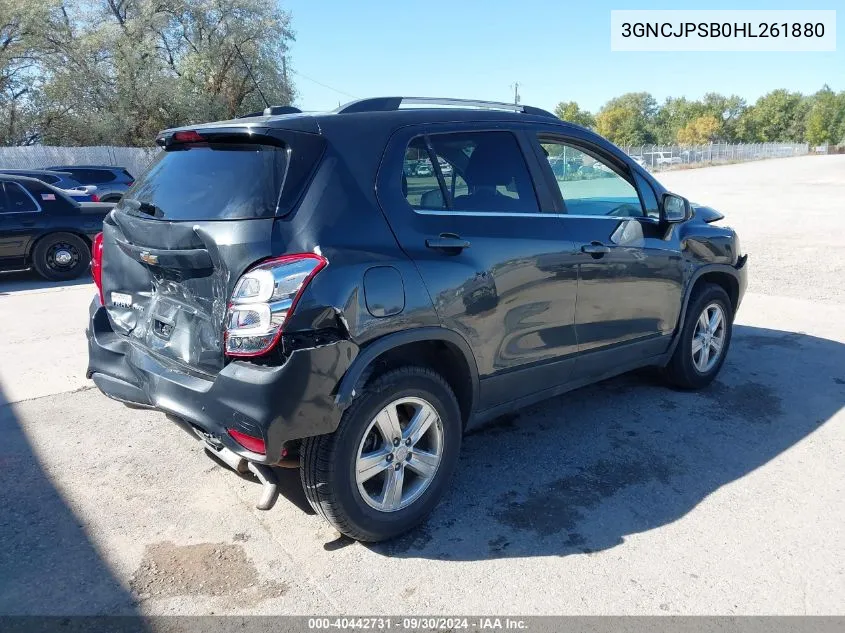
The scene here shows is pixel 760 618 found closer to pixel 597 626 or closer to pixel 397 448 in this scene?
pixel 597 626

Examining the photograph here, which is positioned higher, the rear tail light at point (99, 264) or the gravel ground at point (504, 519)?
the rear tail light at point (99, 264)

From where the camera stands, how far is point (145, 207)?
3.25 meters

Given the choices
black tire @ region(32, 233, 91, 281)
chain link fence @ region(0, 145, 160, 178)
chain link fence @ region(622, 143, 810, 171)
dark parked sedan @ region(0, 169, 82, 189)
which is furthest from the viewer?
chain link fence @ region(622, 143, 810, 171)

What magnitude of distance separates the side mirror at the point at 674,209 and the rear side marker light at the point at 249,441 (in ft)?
9.71

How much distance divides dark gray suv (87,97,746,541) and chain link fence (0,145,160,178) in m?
23.4

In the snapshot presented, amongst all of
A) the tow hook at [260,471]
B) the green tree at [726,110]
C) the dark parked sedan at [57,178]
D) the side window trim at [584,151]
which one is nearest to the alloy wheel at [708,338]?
the side window trim at [584,151]

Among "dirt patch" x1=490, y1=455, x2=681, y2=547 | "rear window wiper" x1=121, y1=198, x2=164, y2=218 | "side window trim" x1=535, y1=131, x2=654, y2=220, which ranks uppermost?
"side window trim" x1=535, y1=131, x2=654, y2=220

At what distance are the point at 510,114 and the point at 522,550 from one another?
226cm

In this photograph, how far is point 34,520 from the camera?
10.6ft

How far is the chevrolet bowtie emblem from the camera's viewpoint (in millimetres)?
2982

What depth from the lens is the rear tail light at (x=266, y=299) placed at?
256 cm

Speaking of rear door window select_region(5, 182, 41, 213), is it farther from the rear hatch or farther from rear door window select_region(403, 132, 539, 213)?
rear door window select_region(403, 132, 539, 213)

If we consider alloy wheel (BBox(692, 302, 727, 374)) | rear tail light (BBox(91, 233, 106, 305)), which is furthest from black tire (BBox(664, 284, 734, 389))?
rear tail light (BBox(91, 233, 106, 305))

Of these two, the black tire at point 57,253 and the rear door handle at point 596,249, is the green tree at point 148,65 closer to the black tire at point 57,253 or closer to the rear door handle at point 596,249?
the black tire at point 57,253
